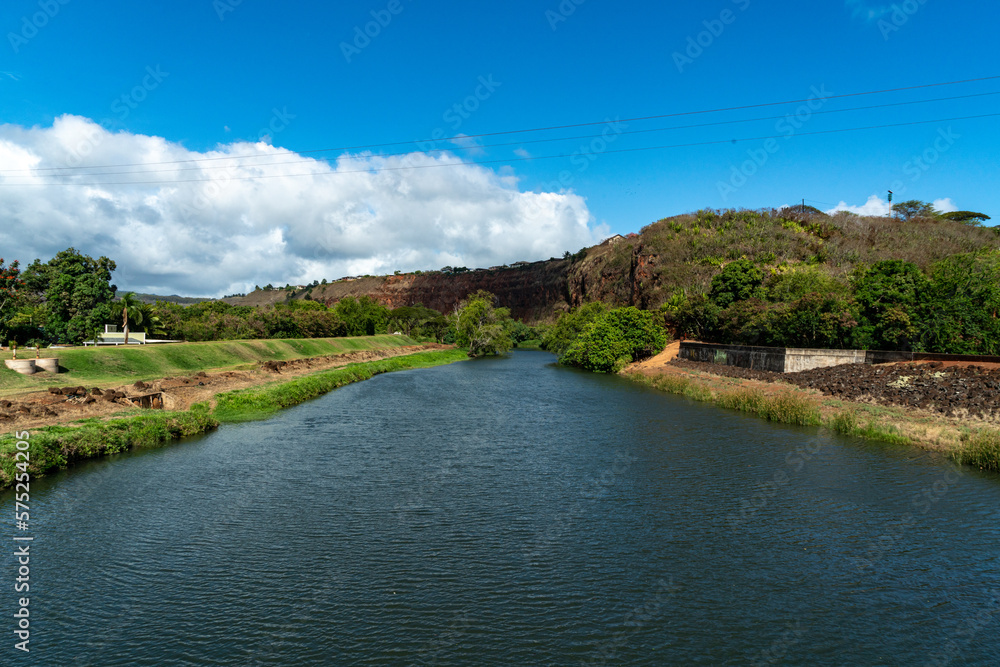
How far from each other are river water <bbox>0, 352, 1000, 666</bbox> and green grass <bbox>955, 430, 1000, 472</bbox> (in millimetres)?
866

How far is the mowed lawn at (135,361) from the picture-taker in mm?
29469

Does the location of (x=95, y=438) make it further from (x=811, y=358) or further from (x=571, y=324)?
(x=571, y=324)

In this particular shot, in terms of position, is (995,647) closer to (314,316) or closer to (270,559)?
(270,559)

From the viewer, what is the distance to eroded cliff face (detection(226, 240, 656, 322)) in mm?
110312

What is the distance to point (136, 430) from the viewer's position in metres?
20.5

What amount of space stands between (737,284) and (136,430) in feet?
172

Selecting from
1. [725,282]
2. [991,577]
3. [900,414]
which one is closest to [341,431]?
[991,577]

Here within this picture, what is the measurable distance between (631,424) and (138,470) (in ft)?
64.7

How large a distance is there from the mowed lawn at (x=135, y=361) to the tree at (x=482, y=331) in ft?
99.0

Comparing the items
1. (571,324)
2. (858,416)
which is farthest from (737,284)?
(858,416)

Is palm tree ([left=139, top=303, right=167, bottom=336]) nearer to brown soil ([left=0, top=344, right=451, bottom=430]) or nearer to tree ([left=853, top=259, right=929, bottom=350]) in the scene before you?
brown soil ([left=0, top=344, right=451, bottom=430])

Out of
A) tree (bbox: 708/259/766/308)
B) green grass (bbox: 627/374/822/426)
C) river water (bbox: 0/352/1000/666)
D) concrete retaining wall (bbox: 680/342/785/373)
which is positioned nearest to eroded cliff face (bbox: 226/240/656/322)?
tree (bbox: 708/259/766/308)

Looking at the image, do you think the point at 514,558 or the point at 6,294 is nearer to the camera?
the point at 514,558

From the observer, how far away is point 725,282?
5747cm
